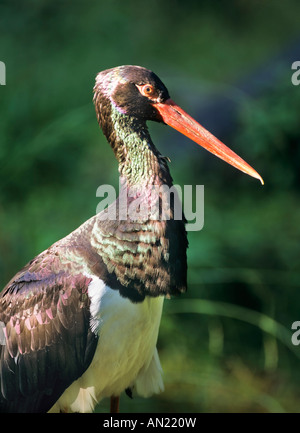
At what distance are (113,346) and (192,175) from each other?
215cm

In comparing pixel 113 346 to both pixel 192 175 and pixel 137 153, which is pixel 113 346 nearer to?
pixel 137 153

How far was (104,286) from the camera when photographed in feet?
6.80

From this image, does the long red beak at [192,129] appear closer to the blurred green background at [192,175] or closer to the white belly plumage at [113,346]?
the white belly plumage at [113,346]

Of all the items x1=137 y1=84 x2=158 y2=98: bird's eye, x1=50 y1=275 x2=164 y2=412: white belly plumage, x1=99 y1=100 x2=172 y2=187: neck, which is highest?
x1=137 y1=84 x2=158 y2=98: bird's eye

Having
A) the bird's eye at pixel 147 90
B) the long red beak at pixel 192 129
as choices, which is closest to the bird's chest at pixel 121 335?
the long red beak at pixel 192 129

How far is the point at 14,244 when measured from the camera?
3.79 meters

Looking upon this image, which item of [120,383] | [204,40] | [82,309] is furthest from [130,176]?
[204,40]

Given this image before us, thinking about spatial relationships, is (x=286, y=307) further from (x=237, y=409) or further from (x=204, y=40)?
(x=204, y=40)

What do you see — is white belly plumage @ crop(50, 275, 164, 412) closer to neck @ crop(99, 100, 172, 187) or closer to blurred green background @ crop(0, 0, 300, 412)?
neck @ crop(99, 100, 172, 187)

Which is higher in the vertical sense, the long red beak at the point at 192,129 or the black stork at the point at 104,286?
the long red beak at the point at 192,129

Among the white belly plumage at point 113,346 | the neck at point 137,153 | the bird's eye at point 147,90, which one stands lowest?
the white belly plumage at point 113,346

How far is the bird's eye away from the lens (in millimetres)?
2123

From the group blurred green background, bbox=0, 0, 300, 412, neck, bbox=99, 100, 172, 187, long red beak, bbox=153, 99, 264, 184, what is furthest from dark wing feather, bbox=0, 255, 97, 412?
blurred green background, bbox=0, 0, 300, 412

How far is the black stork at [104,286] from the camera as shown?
6.84 ft
